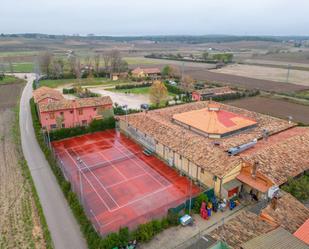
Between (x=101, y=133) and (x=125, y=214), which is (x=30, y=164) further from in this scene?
(x=125, y=214)

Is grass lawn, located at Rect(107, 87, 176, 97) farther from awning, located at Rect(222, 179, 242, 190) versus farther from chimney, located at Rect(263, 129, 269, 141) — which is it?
awning, located at Rect(222, 179, 242, 190)

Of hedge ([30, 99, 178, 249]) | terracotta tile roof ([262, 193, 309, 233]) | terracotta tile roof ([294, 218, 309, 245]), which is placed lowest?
hedge ([30, 99, 178, 249])

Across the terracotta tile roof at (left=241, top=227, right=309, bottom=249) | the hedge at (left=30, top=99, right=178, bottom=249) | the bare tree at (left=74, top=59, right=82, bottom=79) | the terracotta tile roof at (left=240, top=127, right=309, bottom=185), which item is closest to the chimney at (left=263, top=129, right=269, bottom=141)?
the terracotta tile roof at (left=240, top=127, right=309, bottom=185)

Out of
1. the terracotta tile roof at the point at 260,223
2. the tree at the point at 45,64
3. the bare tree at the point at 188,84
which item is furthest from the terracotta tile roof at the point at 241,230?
the tree at the point at 45,64

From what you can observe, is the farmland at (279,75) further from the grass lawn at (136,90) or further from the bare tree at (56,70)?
the bare tree at (56,70)

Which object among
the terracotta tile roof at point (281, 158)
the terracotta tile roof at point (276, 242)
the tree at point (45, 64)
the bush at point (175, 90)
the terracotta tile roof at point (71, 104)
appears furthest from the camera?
the tree at point (45, 64)

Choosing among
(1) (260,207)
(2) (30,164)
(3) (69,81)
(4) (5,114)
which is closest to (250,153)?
(1) (260,207)

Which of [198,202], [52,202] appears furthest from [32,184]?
[198,202]
